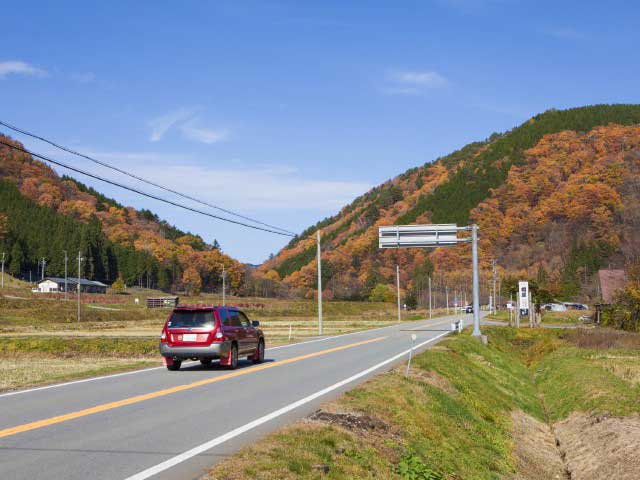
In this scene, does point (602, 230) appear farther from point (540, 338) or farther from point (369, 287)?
point (540, 338)

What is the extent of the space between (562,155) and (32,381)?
169408 millimetres

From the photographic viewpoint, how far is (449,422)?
516 inches

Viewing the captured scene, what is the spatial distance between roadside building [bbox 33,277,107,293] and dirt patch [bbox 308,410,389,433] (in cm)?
12914

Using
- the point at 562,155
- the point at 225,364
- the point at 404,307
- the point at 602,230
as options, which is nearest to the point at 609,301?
the point at 225,364

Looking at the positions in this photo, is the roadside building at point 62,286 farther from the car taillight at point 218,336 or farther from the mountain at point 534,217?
the car taillight at point 218,336

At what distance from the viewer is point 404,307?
488ft

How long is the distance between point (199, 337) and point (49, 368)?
4.84 metres

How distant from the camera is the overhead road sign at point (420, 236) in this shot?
4009cm

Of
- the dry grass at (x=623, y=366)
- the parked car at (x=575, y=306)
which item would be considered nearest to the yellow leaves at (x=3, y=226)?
the parked car at (x=575, y=306)

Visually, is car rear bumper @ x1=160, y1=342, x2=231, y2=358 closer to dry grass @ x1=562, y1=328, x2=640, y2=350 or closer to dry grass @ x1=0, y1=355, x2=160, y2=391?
dry grass @ x1=0, y1=355, x2=160, y2=391

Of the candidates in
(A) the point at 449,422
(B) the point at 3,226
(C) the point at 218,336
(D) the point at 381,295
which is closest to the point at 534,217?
(D) the point at 381,295

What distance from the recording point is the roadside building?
138 m

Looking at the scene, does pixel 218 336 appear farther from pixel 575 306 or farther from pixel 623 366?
pixel 575 306

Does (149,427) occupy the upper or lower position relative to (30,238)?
lower
